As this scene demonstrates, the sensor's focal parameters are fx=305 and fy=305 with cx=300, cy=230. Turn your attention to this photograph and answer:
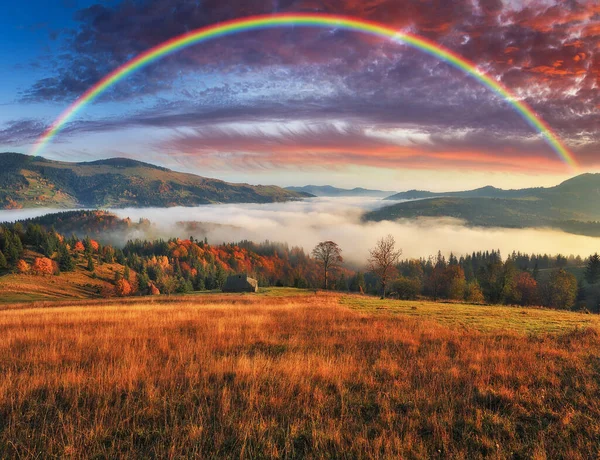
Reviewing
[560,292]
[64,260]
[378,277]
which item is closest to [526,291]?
[560,292]

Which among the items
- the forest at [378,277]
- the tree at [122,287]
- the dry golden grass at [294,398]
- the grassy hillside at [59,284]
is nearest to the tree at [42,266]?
the forest at [378,277]

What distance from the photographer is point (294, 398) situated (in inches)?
264

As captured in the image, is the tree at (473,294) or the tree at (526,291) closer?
the tree at (473,294)

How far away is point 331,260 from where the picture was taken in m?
80.3

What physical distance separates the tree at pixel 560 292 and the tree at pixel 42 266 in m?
193

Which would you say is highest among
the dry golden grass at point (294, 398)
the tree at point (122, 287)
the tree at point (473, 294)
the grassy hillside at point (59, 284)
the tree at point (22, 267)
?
the dry golden grass at point (294, 398)

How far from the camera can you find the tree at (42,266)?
133m

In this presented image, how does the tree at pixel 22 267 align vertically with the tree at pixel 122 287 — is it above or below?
above

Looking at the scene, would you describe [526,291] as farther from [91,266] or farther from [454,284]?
[91,266]

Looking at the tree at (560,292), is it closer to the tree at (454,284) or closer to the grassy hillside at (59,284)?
the tree at (454,284)

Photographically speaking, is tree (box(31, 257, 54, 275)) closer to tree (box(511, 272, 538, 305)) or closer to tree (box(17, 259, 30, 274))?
tree (box(17, 259, 30, 274))

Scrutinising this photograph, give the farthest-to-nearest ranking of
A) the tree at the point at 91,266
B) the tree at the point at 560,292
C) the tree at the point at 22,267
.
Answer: the tree at the point at 91,266
the tree at the point at 22,267
the tree at the point at 560,292

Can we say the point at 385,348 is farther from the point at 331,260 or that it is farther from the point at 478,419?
the point at 331,260

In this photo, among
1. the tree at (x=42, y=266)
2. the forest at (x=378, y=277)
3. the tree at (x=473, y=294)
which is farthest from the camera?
the tree at (x=42, y=266)
